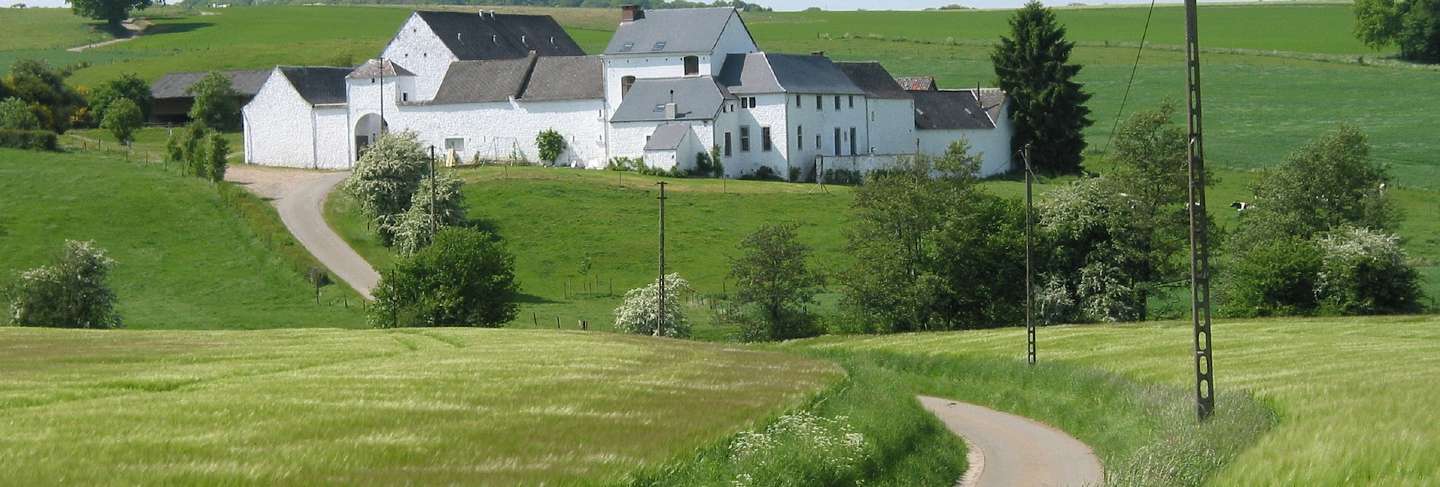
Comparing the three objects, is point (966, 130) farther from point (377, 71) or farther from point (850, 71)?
point (377, 71)

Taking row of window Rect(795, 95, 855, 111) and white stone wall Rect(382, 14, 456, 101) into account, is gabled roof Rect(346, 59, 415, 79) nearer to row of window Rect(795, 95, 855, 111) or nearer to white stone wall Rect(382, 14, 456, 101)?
white stone wall Rect(382, 14, 456, 101)

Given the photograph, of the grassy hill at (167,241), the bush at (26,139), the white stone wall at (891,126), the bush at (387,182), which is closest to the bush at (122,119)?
the bush at (26,139)

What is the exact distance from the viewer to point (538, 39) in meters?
121

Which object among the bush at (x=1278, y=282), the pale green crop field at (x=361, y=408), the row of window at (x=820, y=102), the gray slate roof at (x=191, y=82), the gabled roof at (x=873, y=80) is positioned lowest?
the bush at (x=1278, y=282)

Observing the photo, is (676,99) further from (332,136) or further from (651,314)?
(651,314)

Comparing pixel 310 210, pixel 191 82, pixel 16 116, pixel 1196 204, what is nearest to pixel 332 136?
pixel 16 116

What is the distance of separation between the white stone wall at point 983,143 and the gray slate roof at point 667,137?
17.1m

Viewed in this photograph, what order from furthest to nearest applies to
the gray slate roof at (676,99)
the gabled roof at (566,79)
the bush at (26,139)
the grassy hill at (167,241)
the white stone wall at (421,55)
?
the white stone wall at (421,55) → the bush at (26,139) → the gabled roof at (566,79) → the gray slate roof at (676,99) → the grassy hill at (167,241)

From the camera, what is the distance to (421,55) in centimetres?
11081

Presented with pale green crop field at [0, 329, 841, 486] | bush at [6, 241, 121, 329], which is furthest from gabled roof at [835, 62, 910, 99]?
pale green crop field at [0, 329, 841, 486]

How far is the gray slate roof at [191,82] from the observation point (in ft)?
448

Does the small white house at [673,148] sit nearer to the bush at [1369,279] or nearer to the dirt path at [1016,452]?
the bush at [1369,279]

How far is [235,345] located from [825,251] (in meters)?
43.2

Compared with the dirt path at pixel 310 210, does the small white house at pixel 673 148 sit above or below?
above
